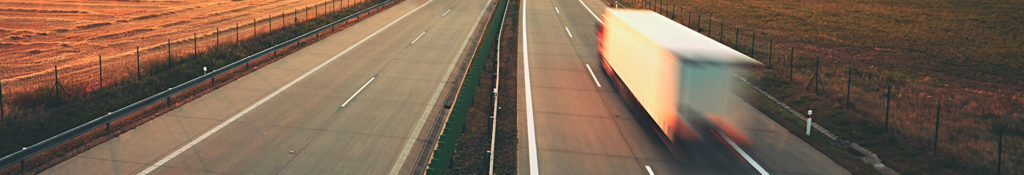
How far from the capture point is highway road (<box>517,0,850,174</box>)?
598 inches

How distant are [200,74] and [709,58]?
1871cm

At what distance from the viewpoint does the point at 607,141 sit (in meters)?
17.3

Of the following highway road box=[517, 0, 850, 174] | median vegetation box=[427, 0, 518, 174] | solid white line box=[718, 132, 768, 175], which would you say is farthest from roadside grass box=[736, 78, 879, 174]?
median vegetation box=[427, 0, 518, 174]

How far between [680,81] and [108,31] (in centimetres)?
4014

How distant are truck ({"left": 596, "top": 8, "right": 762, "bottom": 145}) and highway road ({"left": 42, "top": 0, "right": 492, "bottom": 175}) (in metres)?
5.99

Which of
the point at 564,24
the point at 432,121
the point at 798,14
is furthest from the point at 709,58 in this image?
the point at 798,14

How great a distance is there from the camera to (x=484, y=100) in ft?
76.0

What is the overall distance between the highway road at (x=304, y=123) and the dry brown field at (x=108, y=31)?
5.71 m

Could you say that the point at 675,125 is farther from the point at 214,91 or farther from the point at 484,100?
the point at 214,91

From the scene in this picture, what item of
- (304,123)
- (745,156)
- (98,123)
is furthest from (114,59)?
(745,156)

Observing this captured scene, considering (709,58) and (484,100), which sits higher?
(709,58)

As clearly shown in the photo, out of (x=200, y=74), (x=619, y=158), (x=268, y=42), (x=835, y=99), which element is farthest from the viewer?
(x=268, y=42)

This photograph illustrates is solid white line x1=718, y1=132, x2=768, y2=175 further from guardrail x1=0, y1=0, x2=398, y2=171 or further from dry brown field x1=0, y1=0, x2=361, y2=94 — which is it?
dry brown field x1=0, y1=0, x2=361, y2=94

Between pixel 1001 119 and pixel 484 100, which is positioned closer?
Result: pixel 1001 119
